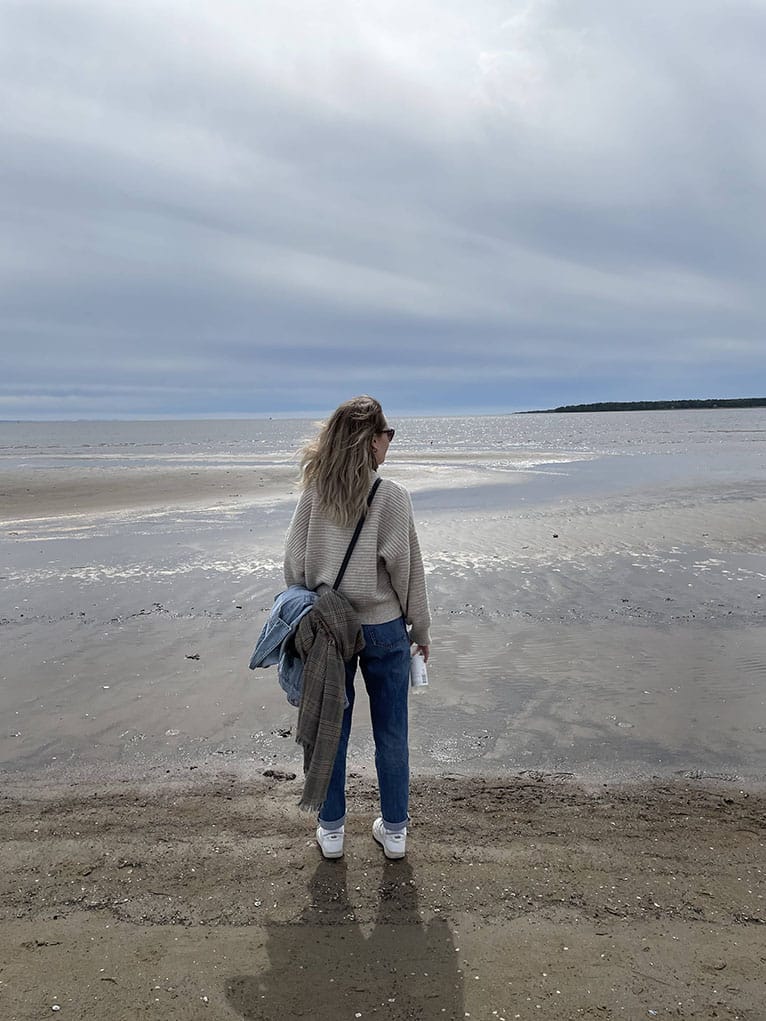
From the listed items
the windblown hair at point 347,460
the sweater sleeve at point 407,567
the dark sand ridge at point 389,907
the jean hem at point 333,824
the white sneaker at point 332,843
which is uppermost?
the windblown hair at point 347,460

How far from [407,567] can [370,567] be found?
0.19 metres

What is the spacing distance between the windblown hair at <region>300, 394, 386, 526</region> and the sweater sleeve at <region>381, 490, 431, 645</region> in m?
0.20

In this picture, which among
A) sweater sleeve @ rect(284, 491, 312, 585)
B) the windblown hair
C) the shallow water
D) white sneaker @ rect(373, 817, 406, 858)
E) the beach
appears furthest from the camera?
the shallow water

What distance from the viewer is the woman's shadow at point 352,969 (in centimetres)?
288

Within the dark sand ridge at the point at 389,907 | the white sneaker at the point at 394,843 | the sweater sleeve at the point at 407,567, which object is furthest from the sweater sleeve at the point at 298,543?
the dark sand ridge at the point at 389,907

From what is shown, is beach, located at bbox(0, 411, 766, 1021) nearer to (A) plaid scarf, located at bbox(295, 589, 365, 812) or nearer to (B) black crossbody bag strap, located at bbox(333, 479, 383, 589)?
(A) plaid scarf, located at bbox(295, 589, 365, 812)

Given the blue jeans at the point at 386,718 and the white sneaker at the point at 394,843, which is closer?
the blue jeans at the point at 386,718

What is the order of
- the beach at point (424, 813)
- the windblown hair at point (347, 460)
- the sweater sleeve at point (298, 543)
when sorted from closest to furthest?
the beach at point (424, 813)
the windblown hair at point (347, 460)
the sweater sleeve at point (298, 543)

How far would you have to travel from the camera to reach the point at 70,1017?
2.82 meters

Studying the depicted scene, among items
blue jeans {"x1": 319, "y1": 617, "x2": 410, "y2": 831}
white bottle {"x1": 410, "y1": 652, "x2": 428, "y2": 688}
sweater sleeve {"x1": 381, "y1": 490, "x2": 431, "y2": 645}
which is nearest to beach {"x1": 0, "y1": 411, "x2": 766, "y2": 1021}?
blue jeans {"x1": 319, "y1": 617, "x2": 410, "y2": 831}

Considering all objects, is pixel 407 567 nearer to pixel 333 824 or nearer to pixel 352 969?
pixel 333 824

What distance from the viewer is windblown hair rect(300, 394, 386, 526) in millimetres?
3518

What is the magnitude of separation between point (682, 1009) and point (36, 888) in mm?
3050

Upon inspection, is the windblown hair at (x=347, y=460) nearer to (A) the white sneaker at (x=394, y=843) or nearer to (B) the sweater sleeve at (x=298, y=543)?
(B) the sweater sleeve at (x=298, y=543)
